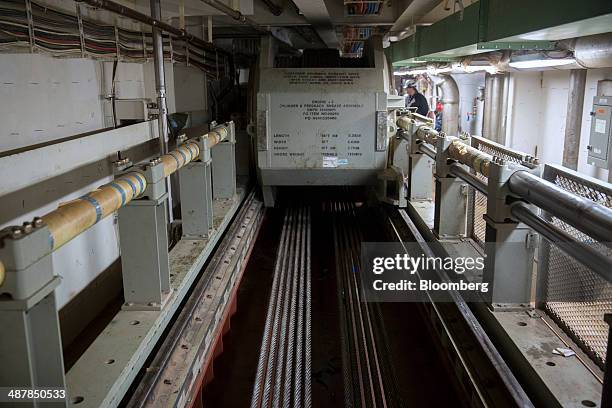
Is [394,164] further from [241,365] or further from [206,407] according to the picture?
[206,407]

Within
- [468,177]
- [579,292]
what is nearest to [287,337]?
[468,177]

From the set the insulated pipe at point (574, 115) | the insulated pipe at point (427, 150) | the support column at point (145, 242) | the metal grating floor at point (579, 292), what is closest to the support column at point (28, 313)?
the support column at point (145, 242)

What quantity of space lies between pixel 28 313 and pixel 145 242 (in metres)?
0.92

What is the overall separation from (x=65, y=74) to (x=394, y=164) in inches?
119

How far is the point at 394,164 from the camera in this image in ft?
17.3

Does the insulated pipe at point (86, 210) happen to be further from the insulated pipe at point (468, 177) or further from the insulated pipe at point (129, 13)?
the insulated pipe at point (468, 177)

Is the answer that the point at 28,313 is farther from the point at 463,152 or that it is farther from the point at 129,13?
the point at 463,152

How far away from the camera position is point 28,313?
1449mm

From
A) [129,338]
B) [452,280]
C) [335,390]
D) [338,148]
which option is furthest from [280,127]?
[129,338]

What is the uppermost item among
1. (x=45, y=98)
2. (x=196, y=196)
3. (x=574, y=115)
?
(x=45, y=98)

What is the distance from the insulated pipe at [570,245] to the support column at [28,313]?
5.16 ft

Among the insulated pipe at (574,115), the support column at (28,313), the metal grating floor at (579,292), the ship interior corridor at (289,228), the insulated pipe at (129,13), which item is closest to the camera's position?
the support column at (28,313)

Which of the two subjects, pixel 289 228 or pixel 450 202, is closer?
pixel 450 202

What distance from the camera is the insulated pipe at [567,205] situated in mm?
1647
